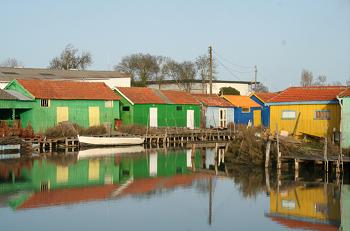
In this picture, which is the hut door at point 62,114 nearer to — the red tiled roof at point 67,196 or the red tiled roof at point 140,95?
the red tiled roof at point 140,95

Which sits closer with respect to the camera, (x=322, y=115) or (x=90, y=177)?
(x=90, y=177)

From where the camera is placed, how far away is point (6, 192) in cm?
2322

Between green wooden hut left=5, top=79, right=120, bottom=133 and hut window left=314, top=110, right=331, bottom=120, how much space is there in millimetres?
19265

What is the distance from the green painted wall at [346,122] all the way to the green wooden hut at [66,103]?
22.5 meters

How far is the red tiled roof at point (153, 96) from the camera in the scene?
51.6m

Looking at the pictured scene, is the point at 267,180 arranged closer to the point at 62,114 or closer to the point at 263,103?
the point at 62,114

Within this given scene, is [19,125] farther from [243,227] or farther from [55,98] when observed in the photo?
[243,227]

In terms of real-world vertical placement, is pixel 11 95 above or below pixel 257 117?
above

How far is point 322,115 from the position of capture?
109 feet

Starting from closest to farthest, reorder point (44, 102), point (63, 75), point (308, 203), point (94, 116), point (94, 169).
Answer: point (308, 203), point (94, 169), point (44, 102), point (94, 116), point (63, 75)

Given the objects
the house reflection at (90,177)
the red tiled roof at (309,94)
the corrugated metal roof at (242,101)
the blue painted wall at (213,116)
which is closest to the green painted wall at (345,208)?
the house reflection at (90,177)

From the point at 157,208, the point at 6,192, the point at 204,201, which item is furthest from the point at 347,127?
the point at 6,192

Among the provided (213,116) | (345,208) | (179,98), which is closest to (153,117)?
(179,98)

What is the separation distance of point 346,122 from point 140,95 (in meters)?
25.8
